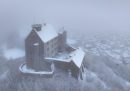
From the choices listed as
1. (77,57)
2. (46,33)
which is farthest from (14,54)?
(77,57)

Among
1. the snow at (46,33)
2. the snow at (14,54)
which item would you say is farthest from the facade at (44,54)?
the snow at (14,54)

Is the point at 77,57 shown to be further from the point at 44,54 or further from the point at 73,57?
the point at 44,54

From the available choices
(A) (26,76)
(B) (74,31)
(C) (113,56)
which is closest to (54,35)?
(A) (26,76)

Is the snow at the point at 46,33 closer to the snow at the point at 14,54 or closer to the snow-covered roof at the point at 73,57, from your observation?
the snow-covered roof at the point at 73,57

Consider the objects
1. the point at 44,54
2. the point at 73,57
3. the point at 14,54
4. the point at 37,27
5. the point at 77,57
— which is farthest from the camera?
the point at 14,54

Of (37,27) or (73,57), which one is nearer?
(37,27)

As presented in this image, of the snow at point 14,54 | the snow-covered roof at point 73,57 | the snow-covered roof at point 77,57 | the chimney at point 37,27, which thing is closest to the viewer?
the chimney at point 37,27

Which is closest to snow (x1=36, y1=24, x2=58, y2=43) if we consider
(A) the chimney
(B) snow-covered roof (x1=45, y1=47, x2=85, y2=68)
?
(A) the chimney

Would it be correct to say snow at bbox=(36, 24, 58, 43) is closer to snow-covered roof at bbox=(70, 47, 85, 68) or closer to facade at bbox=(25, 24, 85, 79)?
facade at bbox=(25, 24, 85, 79)

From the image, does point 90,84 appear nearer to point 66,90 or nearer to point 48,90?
point 66,90
